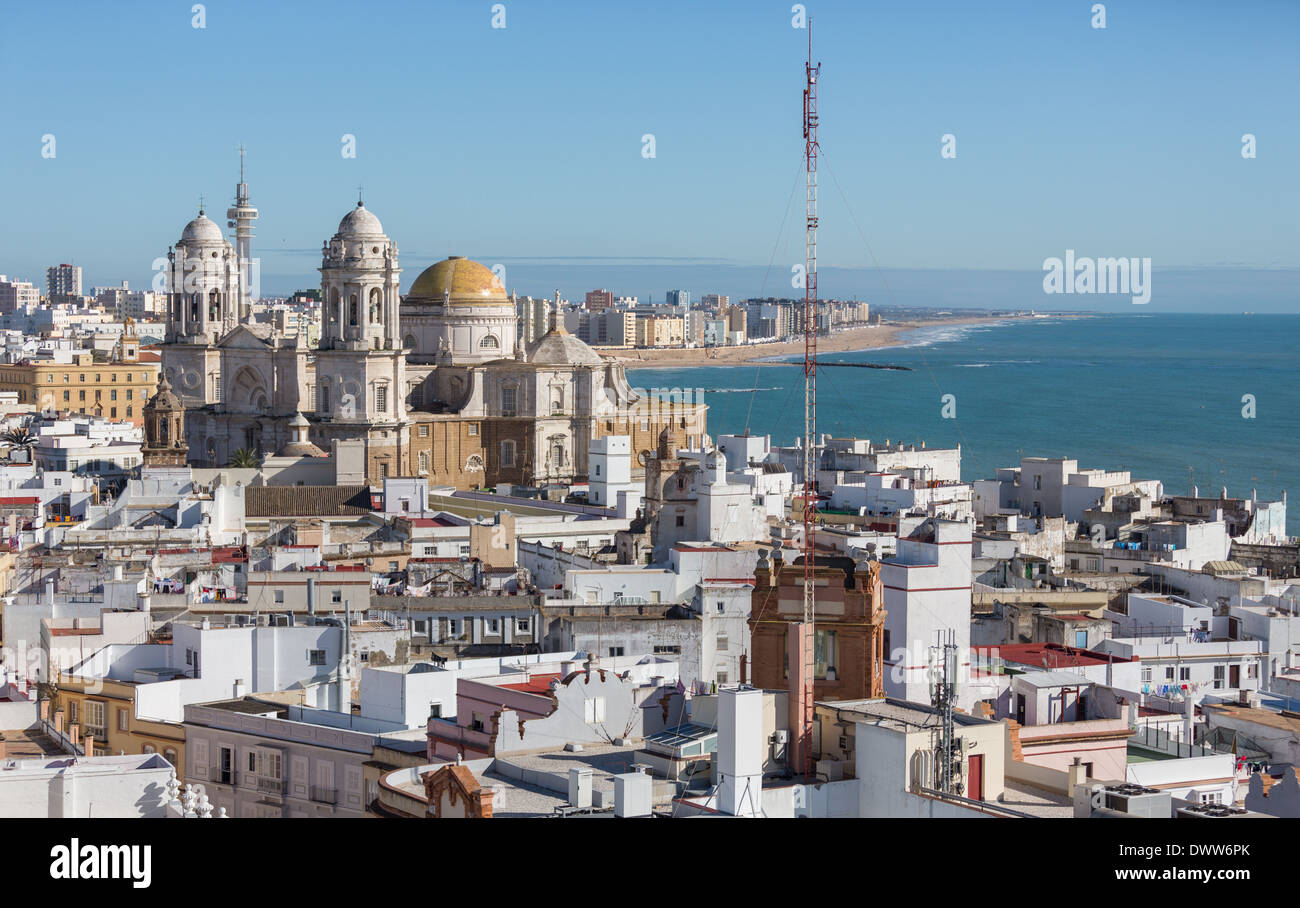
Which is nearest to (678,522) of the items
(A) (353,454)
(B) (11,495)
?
(B) (11,495)

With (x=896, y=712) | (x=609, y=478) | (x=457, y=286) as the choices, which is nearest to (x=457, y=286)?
(x=457, y=286)

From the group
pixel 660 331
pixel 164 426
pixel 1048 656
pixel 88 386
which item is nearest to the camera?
pixel 1048 656

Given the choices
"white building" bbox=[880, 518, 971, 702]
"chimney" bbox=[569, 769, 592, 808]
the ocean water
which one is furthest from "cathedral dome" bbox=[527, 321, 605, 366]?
"chimney" bbox=[569, 769, 592, 808]

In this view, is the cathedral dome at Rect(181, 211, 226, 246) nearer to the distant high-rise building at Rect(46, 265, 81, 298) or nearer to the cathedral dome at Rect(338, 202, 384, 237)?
the cathedral dome at Rect(338, 202, 384, 237)

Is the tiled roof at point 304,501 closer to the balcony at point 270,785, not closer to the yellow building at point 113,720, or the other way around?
the yellow building at point 113,720

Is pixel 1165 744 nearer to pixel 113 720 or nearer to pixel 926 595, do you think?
pixel 926 595
